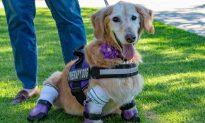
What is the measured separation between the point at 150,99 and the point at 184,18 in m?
5.66

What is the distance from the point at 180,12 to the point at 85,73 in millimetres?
7470

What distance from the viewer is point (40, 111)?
13.3 ft

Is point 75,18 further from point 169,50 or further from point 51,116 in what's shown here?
point 169,50

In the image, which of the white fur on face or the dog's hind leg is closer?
the white fur on face

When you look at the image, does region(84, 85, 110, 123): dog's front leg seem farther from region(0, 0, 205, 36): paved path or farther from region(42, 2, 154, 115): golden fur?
region(0, 0, 205, 36): paved path

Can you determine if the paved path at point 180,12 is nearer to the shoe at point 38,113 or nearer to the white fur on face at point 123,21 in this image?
the shoe at point 38,113

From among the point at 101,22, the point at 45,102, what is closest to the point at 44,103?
the point at 45,102

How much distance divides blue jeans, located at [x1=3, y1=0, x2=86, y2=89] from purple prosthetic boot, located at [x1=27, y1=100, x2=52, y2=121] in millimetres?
585

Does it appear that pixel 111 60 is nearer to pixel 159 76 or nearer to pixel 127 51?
pixel 127 51

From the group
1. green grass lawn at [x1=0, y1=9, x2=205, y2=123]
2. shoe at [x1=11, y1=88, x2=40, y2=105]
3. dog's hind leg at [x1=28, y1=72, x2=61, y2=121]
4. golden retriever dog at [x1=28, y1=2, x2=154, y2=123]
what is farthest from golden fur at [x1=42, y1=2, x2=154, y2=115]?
shoe at [x1=11, y1=88, x2=40, y2=105]

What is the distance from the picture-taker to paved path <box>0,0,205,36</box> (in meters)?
8.97

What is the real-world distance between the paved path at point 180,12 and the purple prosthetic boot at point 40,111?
443 cm

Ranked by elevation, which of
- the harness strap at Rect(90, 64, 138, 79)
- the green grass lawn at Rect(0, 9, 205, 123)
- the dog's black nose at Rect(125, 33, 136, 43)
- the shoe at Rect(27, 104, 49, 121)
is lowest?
the green grass lawn at Rect(0, 9, 205, 123)

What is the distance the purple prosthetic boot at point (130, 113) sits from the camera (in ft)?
12.9
